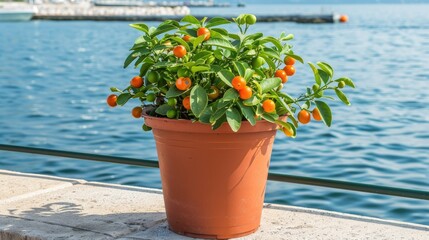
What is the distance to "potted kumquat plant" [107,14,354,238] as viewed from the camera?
8.65 ft

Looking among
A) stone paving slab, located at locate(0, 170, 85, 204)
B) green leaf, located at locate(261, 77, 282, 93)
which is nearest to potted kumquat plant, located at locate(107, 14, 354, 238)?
green leaf, located at locate(261, 77, 282, 93)

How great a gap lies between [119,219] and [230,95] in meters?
0.81

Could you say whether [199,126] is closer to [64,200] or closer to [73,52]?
[64,200]

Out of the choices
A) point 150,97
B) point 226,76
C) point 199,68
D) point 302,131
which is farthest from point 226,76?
point 302,131

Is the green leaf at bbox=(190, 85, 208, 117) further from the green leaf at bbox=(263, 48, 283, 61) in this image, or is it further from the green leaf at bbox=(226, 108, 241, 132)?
the green leaf at bbox=(263, 48, 283, 61)

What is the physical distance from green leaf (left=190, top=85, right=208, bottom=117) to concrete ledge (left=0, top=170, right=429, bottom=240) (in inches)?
21.4

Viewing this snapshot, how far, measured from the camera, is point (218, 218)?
2791 mm

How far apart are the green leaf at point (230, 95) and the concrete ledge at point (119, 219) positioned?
1.93 ft

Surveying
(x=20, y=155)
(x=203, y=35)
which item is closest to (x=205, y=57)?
(x=203, y=35)

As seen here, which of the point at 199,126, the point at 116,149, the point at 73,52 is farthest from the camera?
the point at 73,52

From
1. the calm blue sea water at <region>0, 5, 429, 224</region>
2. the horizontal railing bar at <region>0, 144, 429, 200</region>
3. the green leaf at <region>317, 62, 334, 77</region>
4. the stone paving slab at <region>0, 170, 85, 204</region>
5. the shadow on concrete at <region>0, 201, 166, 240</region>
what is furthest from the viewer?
the calm blue sea water at <region>0, 5, 429, 224</region>

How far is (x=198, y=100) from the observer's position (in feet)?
8.54

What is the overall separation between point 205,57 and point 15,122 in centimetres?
1252

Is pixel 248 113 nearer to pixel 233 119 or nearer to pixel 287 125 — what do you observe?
pixel 233 119
